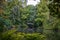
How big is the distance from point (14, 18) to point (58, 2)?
14.0 feet

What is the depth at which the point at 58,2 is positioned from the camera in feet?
11.1

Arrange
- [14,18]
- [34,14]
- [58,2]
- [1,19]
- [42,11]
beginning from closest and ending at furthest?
[58,2]
[1,19]
[42,11]
[14,18]
[34,14]

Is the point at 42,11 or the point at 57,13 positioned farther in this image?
the point at 42,11

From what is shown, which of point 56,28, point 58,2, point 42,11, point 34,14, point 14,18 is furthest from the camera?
point 34,14

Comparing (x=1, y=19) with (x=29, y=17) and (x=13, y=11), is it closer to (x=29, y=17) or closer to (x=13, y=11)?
(x=13, y=11)

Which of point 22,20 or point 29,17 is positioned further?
point 29,17

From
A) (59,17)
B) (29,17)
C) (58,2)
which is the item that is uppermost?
(58,2)

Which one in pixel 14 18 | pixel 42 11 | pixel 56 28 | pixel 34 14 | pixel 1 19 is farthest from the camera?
pixel 34 14

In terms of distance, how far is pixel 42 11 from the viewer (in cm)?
670

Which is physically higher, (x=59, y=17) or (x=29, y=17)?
(x=59, y=17)

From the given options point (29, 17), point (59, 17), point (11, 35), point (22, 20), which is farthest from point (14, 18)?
point (59, 17)

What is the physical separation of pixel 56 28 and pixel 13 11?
4.30 meters

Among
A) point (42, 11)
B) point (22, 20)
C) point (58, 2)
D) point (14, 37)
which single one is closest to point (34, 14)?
point (22, 20)

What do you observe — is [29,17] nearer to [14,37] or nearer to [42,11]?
[42,11]
